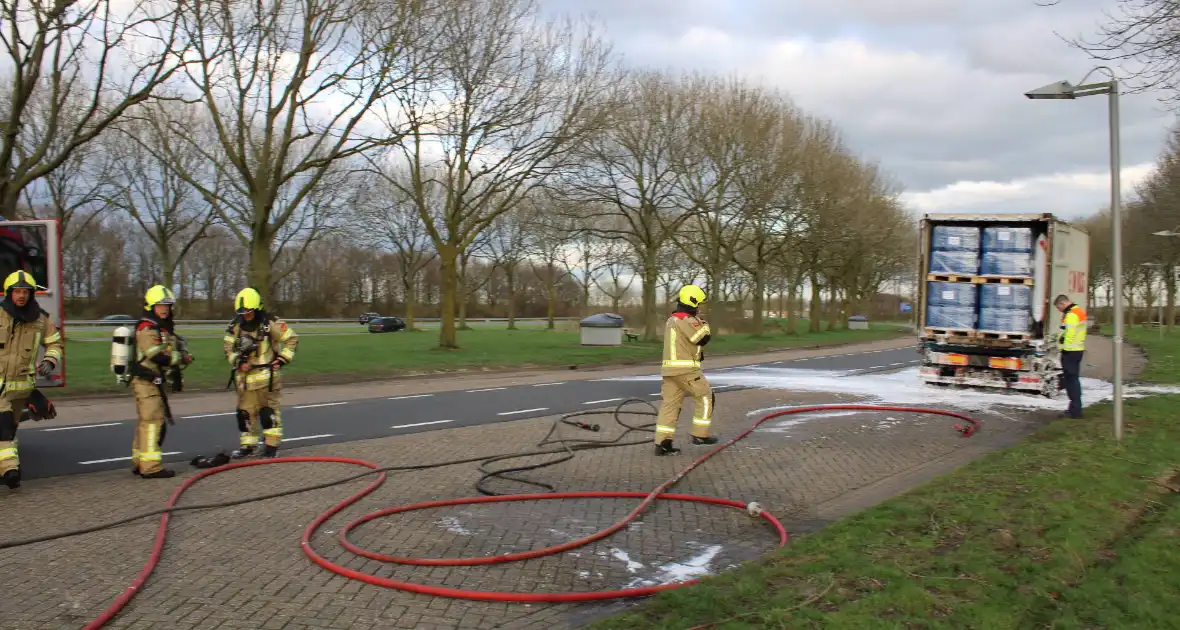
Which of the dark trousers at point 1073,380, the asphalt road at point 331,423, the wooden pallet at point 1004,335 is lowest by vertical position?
the asphalt road at point 331,423

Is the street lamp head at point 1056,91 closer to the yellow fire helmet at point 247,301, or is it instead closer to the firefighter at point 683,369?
the firefighter at point 683,369

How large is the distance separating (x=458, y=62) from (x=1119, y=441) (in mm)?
19899

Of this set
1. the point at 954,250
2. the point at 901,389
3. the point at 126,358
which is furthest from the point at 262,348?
the point at 901,389


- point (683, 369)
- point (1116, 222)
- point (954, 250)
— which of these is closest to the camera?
point (683, 369)

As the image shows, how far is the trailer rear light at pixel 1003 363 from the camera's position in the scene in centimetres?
1364

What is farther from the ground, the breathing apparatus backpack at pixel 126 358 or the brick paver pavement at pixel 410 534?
A: the breathing apparatus backpack at pixel 126 358

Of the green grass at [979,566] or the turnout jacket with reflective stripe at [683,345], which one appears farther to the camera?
the turnout jacket with reflective stripe at [683,345]

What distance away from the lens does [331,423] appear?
11.7 m

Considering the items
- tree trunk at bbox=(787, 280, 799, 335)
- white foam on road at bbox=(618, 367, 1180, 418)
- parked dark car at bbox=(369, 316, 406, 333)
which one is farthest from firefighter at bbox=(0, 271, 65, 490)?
parked dark car at bbox=(369, 316, 406, 333)

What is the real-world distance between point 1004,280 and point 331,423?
11.4 meters

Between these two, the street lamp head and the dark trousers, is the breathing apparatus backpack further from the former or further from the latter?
the dark trousers

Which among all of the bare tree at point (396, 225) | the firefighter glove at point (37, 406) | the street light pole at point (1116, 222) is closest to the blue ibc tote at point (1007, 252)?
the street light pole at point (1116, 222)

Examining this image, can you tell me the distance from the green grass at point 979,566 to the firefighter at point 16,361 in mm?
5997

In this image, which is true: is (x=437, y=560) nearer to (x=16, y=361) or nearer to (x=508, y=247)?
(x=16, y=361)
